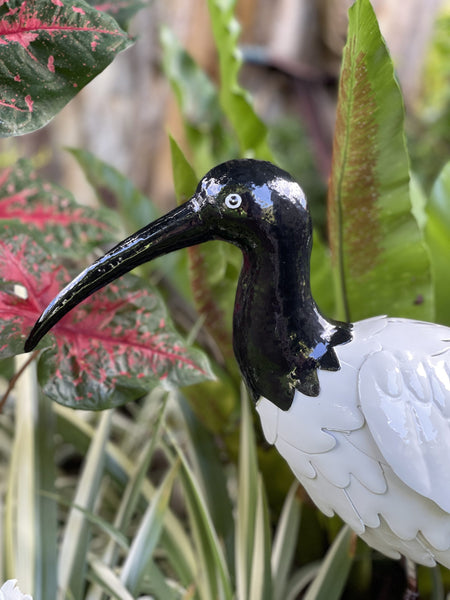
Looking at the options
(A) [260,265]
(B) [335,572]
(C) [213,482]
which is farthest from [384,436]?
(C) [213,482]

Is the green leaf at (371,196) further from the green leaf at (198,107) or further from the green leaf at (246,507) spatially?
the green leaf at (198,107)

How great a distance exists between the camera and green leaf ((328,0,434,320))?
21.0 inches

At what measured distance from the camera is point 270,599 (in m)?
0.62

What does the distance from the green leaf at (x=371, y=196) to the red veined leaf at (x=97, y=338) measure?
8.7 inches

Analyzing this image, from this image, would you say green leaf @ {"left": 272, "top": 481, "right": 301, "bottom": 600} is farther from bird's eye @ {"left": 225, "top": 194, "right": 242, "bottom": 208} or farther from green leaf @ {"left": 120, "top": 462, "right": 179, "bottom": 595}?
bird's eye @ {"left": 225, "top": 194, "right": 242, "bottom": 208}

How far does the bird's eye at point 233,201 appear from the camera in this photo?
43cm

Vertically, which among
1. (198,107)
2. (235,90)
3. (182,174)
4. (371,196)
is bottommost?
(371,196)

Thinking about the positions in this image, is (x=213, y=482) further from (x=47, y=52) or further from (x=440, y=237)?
(x=47, y=52)

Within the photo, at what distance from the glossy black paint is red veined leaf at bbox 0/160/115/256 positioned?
0.90 ft

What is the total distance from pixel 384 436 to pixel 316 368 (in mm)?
71

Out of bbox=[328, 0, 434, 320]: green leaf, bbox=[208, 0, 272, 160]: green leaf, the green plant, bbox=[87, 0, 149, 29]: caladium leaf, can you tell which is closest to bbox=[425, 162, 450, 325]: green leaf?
the green plant

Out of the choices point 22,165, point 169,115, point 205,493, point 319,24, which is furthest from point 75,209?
point 319,24

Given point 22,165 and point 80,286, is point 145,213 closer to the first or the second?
point 22,165

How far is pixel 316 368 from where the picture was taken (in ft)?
1.53
